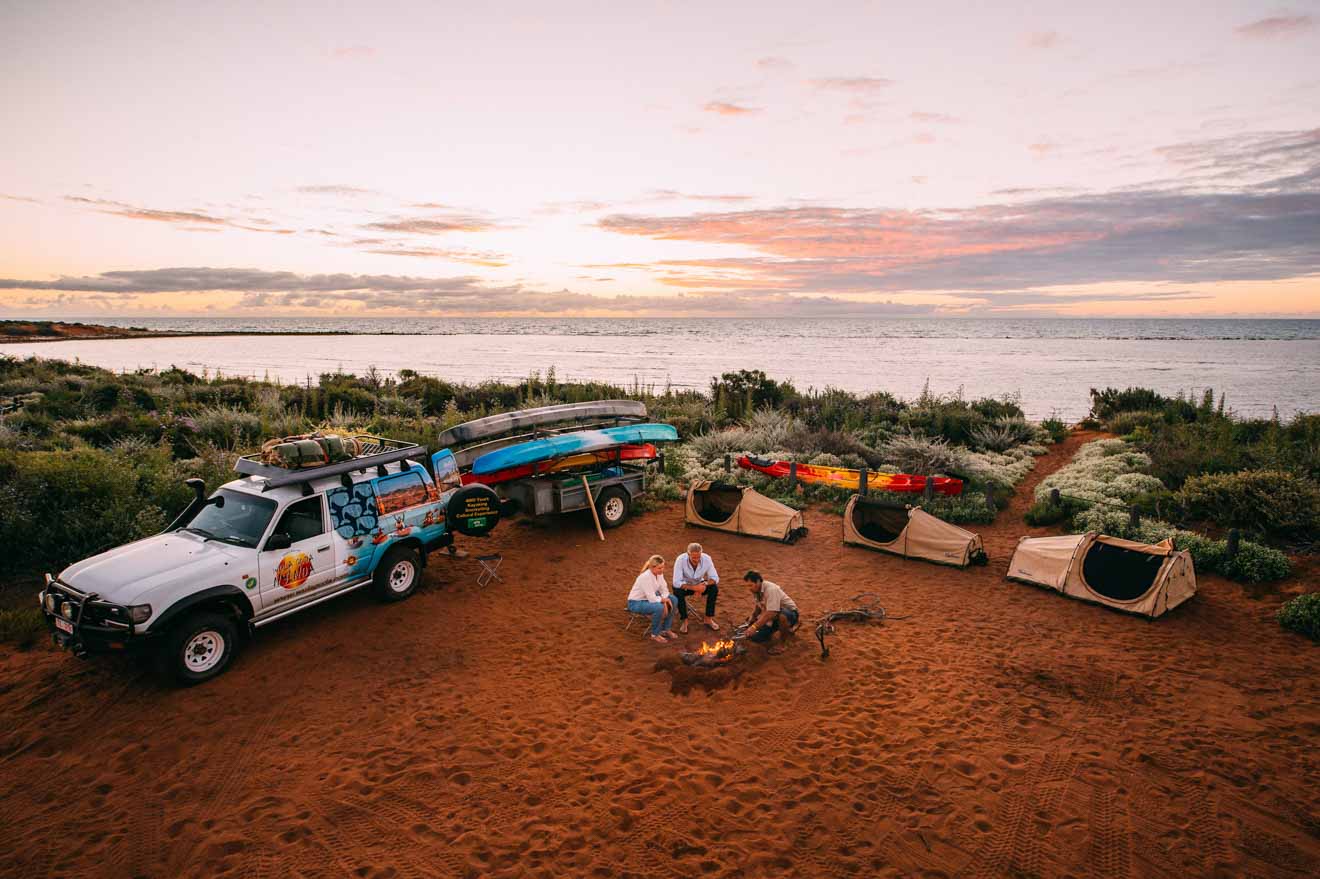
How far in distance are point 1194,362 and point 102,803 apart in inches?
3251

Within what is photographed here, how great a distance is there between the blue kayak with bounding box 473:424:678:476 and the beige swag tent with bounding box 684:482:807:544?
1.66 meters

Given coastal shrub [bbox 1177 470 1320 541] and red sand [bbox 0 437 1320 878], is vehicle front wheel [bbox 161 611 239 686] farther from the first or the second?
coastal shrub [bbox 1177 470 1320 541]

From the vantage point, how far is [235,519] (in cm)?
883

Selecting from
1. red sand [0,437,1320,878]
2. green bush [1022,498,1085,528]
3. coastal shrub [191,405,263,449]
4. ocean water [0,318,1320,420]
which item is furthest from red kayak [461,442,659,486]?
ocean water [0,318,1320,420]

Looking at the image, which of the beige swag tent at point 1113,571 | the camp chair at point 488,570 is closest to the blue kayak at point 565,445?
the camp chair at point 488,570

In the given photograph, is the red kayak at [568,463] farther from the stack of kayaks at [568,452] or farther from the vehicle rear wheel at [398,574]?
the vehicle rear wheel at [398,574]

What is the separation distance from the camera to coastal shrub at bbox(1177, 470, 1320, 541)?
12172 mm

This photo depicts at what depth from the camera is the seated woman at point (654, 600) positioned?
945 cm

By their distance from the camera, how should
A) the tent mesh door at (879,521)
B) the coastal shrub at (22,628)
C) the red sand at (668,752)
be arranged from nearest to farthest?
the red sand at (668,752) → the coastal shrub at (22,628) → the tent mesh door at (879,521)

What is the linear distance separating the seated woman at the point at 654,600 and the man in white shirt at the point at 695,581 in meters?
0.28

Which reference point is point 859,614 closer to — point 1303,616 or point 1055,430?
point 1303,616

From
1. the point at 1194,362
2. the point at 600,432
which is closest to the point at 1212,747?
the point at 600,432

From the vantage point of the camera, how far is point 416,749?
22.8ft

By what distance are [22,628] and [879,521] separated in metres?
14.8
